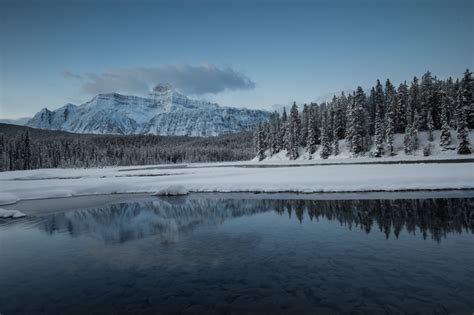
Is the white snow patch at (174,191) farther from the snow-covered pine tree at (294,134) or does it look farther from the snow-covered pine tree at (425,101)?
the snow-covered pine tree at (425,101)

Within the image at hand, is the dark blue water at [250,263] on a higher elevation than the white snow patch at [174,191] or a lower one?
lower

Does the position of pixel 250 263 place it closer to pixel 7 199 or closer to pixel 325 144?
pixel 7 199

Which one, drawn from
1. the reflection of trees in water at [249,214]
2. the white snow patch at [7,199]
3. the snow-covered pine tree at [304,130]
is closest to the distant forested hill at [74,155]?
the snow-covered pine tree at [304,130]

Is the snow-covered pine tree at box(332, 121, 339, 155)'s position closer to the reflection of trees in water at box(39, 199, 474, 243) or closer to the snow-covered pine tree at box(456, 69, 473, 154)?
the snow-covered pine tree at box(456, 69, 473, 154)

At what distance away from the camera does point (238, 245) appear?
1662cm

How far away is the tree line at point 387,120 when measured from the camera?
7306 centimetres

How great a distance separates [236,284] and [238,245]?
518cm

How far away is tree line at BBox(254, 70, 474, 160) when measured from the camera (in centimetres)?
7306

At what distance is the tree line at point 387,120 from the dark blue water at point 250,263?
59.6 m

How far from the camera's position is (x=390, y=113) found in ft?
264

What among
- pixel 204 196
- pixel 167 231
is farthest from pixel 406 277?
pixel 204 196

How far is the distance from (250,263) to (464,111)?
78.8 metres

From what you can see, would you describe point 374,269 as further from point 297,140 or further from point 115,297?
point 297,140

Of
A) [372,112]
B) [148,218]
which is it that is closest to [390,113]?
[372,112]
